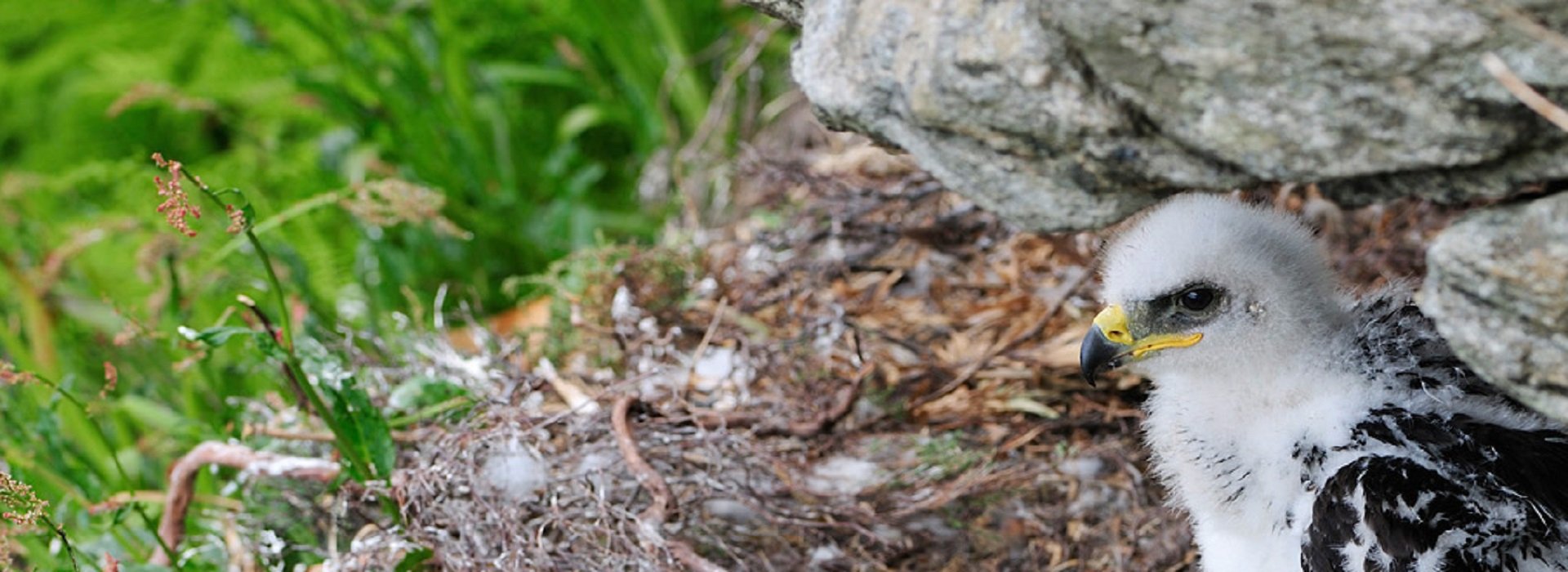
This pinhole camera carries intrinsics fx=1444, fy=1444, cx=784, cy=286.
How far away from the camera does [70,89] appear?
A: 6.29 m

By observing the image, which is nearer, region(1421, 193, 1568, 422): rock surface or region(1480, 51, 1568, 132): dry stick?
region(1480, 51, 1568, 132): dry stick

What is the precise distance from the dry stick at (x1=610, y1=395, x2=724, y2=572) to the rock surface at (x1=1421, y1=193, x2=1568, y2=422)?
58.6 inches

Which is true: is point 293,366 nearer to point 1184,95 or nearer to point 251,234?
point 251,234

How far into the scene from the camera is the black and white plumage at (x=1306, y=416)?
7.51 ft

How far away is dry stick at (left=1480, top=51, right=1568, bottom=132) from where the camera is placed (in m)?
1.67

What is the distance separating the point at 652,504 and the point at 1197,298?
3.98 feet

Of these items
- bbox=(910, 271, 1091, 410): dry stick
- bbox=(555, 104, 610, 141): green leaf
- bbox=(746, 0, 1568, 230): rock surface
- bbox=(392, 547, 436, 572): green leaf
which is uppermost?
bbox=(746, 0, 1568, 230): rock surface

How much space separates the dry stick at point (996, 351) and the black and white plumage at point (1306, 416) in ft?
1.98

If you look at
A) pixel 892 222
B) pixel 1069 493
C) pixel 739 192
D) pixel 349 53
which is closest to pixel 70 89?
pixel 349 53

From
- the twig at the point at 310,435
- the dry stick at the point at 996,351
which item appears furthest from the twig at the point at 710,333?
the twig at the point at 310,435

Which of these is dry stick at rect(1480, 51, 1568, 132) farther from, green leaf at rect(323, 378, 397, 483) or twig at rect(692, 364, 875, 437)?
green leaf at rect(323, 378, 397, 483)

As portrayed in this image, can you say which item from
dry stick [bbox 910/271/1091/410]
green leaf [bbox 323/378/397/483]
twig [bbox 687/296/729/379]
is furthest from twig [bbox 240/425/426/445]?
dry stick [bbox 910/271/1091/410]

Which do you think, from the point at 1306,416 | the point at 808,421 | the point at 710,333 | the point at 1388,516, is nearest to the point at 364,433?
the point at 710,333

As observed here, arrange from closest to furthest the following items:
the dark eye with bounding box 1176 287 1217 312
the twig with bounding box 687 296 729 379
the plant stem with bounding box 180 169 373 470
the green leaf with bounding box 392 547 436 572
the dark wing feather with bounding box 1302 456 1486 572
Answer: the dark wing feather with bounding box 1302 456 1486 572 < the dark eye with bounding box 1176 287 1217 312 < the plant stem with bounding box 180 169 373 470 < the green leaf with bounding box 392 547 436 572 < the twig with bounding box 687 296 729 379
